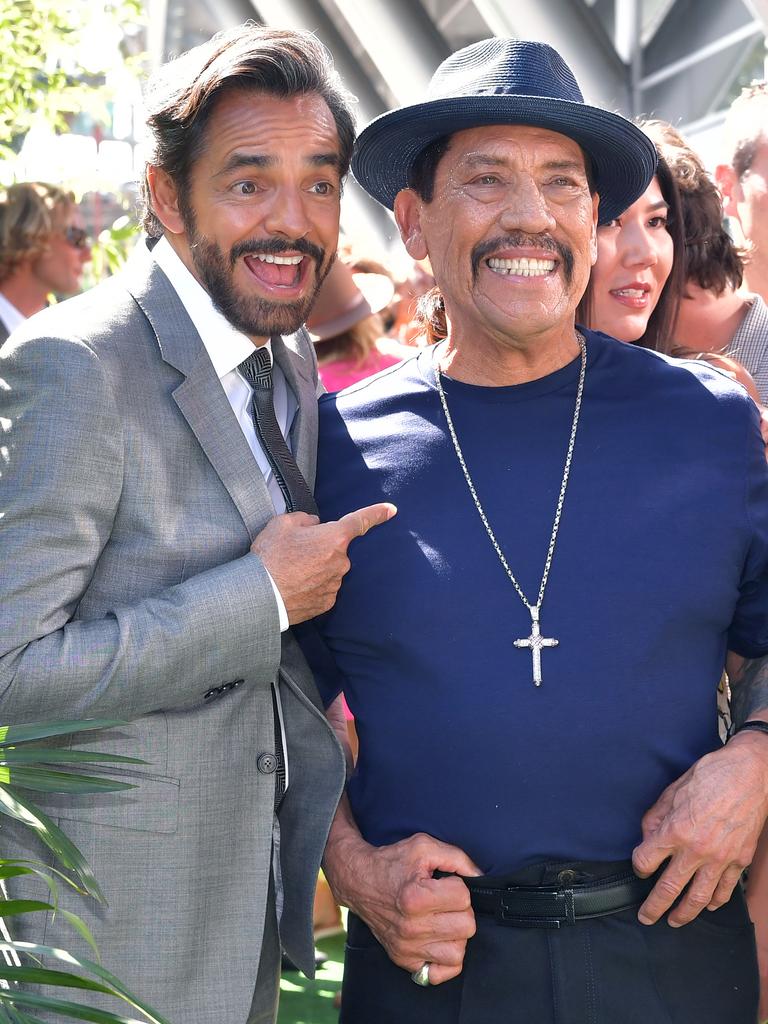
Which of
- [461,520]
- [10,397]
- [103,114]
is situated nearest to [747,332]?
[461,520]

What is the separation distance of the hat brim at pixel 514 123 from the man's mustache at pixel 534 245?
233 millimetres

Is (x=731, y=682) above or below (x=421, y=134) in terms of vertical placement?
below

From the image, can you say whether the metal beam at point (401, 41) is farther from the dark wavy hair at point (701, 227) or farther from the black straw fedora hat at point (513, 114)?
the black straw fedora hat at point (513, 114)

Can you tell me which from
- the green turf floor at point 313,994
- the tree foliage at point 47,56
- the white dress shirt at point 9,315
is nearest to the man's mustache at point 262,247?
the green turf floor at point 313,994

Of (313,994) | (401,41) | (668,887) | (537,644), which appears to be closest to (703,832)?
(668,887)

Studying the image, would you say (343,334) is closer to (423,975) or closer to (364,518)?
(364,518)

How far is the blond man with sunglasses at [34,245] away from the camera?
20.2ft

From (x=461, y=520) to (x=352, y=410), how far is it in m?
0.44

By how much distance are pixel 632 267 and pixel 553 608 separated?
4.11ft

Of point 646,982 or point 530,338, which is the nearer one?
point 646,982

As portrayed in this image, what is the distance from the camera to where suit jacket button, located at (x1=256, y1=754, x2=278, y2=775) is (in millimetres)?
2432

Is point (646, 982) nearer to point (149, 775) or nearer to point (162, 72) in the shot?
point (149, 775)

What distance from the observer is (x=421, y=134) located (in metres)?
2.79

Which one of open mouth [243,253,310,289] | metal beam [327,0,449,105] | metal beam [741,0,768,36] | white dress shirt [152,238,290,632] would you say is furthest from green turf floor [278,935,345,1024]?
metal beam [327,0,449,105]
